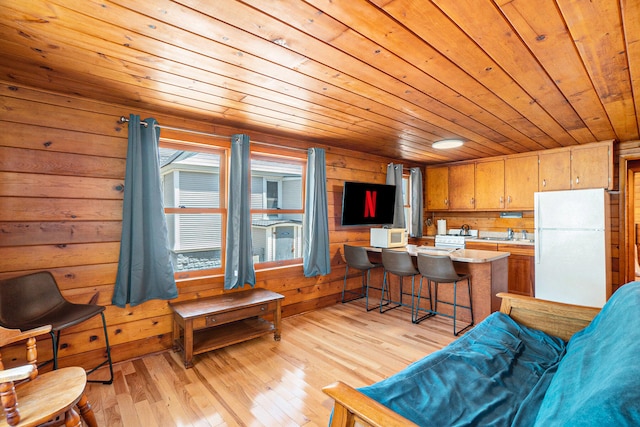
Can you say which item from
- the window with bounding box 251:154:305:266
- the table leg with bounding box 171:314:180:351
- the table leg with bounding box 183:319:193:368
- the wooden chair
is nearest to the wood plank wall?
the table leg with bounding box 171:314:180:351

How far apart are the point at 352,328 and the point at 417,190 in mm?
2961

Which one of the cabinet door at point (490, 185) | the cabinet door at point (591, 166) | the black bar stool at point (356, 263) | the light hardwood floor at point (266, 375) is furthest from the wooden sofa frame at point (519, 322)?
the cabinet door at point (490, 185)

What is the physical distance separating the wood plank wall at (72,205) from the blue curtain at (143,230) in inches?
5.2

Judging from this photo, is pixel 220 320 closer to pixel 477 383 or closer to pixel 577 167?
pixel 477 383

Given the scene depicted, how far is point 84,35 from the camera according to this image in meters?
1.63

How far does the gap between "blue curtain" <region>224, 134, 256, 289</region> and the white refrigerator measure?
383cm

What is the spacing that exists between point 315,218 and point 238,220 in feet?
3.43

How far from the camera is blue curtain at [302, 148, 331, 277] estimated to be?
155 inches

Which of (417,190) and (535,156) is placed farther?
(417,190)

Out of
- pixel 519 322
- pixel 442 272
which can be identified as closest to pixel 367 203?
pixel 442 272

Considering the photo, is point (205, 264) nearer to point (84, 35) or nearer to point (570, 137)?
point (84, 35)

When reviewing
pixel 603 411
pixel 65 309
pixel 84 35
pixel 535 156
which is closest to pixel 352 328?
pixel 65 309

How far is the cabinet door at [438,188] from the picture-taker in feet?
18.7

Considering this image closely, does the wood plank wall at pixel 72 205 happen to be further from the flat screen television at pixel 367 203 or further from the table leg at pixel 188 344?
the flat screen television at pixel 367 203
